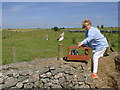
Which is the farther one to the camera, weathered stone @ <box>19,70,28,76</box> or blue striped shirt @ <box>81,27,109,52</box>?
weathered stone @ <box>19,70,28,76</box>

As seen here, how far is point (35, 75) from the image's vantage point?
6.89 m

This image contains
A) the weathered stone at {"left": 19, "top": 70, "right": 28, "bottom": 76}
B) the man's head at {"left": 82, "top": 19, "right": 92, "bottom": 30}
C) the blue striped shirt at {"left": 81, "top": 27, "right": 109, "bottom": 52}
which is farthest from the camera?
the weathered stone at {"left": 19, "top": 70, "right": 28, "bottom": 76}


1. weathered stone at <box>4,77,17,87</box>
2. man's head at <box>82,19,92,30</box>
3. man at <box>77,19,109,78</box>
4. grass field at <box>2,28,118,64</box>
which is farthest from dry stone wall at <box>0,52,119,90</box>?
grass field at <box>2,28,118,64</box>

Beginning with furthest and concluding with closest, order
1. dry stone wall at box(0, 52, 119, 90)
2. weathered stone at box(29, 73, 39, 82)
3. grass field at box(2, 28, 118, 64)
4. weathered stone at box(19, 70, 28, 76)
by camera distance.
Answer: grass field at box(2, 28, 118, 64), weathered stone at box(19, 70, 28, 76), weathered stone at box(29, 73, 39, 82), dry stone wall at box(0, 52, 119, 90)

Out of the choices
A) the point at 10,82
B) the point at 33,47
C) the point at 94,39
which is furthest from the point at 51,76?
the point at 33,47

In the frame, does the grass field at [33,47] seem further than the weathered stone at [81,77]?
Yes

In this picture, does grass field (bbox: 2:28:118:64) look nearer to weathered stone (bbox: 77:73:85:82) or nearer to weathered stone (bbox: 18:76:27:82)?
weathered stone (bbox: 18:76:27:82)

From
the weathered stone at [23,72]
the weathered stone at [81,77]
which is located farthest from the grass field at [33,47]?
the weathered stone at [81,77]

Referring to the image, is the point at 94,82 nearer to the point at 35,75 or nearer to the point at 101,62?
the point at 101,62

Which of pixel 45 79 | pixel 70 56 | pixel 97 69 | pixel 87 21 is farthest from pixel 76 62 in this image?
pixel 87 21

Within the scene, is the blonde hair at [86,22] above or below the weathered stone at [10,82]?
above

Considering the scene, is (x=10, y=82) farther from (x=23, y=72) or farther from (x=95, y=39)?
(x=95, y=39)

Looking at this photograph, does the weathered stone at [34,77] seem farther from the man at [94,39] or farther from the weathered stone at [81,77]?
the man at [94,39]

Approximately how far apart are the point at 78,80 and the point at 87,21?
80.9 inches
